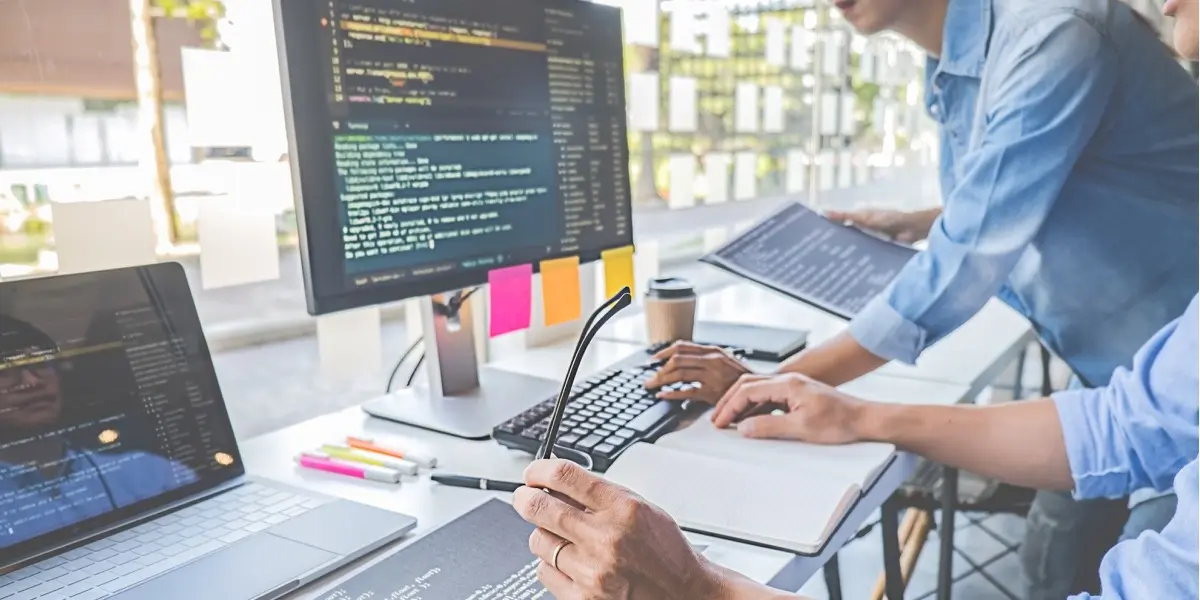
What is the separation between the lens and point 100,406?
0.74 metres

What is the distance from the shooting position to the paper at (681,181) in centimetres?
185

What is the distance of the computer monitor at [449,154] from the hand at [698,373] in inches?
6.6

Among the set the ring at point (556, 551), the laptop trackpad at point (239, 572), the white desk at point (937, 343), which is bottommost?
the white desk at point (937, 343)

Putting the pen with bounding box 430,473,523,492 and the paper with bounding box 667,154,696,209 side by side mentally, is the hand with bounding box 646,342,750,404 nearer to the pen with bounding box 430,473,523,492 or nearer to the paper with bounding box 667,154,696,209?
the pen with bounding box 430,473,523,492

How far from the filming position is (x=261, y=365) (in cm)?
118

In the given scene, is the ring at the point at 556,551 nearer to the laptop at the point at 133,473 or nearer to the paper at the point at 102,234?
the laptop at the point at 133,473

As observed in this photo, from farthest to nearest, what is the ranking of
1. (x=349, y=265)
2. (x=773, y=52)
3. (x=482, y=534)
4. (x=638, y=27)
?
(x=773, y=52) → (x=638, y=27) → (x=349, y=265) → (x=482, y=534)

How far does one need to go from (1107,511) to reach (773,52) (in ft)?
4.52

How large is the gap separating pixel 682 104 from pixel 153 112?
1117 mm

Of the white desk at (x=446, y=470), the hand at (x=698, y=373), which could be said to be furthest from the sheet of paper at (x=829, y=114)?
the hand at (x=698, y=373)

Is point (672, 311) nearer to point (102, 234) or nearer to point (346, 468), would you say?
point (346, 468)

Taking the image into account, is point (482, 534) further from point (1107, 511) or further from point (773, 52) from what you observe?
point (773, 52)

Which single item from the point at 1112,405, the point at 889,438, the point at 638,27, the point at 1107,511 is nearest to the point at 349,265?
the point at 889,438

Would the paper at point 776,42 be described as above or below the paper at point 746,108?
above
